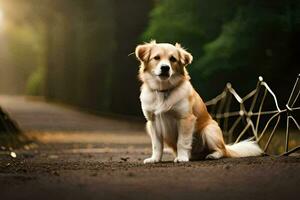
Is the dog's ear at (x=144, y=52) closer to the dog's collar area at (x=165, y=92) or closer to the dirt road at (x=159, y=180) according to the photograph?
the dog's collar area at (x=165, y=92)

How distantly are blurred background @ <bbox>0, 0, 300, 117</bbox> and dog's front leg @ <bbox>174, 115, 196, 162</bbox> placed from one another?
9.76 meters

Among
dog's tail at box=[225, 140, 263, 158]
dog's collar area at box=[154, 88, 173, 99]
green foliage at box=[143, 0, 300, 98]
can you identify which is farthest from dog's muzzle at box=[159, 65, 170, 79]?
green foliage at box=[143, 0, 300, 98]

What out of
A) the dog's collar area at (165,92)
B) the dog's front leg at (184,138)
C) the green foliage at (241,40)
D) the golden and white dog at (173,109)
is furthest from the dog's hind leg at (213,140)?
the green foliage at (241,40)

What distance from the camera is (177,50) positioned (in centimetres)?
1048

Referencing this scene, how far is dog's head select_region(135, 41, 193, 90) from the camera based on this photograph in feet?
34.1

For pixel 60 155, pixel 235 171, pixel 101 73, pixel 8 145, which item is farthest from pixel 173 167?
pixel 101 73

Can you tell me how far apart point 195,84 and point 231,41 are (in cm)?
480

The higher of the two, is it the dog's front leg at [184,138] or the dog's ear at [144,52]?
the dog's ear at [144,52]

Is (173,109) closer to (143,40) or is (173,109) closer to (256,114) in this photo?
(256,114)

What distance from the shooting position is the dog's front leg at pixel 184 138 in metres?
10.3

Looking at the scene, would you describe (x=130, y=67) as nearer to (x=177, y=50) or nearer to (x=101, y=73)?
(x=101, y=73)

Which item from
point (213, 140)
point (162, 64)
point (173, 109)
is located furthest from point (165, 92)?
point (213, 140)

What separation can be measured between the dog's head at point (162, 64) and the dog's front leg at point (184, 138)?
507 millimetres

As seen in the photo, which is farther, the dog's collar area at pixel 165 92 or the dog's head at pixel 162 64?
the dog's collar area at pixel 165 92
